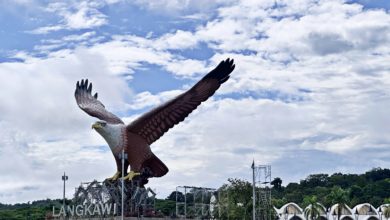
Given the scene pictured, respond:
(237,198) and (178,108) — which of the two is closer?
(178,108)

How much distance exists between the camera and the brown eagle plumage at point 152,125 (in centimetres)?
4953

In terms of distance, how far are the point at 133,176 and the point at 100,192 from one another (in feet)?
12.1

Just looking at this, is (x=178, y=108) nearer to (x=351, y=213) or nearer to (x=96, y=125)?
(x=96, y=125)

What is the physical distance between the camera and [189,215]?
192ft

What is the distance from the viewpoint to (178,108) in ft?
164

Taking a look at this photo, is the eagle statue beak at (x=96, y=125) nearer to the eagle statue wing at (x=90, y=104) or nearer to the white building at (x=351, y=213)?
the eagle statue wing at (x=90, y=104)

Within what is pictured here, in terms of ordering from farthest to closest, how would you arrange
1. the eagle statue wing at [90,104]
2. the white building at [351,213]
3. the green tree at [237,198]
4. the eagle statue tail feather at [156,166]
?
the white building at [351,213], the green tree at [237,198], the eagle statue wing at [90,104], the eagle statue tail feather at [156,166]

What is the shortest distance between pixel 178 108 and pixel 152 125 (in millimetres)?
2363

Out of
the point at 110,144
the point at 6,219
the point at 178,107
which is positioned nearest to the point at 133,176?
the point at 110,144

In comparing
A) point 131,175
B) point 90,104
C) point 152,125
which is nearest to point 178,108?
point 152,125

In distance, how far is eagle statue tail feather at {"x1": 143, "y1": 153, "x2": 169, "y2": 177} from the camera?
5050 centimetres

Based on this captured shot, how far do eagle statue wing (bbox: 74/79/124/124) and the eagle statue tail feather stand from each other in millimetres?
3906

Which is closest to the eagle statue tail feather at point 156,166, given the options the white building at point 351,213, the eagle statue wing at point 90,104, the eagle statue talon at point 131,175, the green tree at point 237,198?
the eagle statue talon at point 131,175

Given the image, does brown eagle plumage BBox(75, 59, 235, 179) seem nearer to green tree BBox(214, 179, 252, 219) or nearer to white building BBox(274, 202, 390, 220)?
green tree BBox(214, 179, 252, 219)
